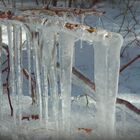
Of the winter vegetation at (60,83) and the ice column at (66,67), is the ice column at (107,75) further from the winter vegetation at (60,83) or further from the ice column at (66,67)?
the ice column at (66,67)

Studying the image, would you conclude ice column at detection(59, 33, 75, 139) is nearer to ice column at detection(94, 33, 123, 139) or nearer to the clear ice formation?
the clear ice formation

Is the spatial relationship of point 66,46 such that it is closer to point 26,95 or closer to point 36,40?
point 36,40

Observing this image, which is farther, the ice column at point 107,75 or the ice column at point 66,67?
the ice column at point 66,67

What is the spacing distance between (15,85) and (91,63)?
1081mm

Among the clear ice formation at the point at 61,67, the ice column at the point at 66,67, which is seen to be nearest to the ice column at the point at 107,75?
the clear ice formation at the point at 61,67

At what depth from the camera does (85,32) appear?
1.24 m

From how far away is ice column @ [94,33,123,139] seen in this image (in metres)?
1.19

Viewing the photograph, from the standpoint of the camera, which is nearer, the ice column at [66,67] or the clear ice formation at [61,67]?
the clear ice formation at [61,67]

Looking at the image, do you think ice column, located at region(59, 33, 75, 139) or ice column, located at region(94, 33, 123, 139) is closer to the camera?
ice column, located at region(94, 33, 123, 139)

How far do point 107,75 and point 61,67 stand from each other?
21 centimetres

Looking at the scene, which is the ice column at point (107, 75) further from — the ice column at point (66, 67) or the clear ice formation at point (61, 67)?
the ice column at point (66, 67)

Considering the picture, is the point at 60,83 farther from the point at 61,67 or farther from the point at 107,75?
the point at 107,75

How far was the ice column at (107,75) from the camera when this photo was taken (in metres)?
1.19

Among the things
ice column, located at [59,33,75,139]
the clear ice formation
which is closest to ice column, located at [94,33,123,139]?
the clear ice formation
